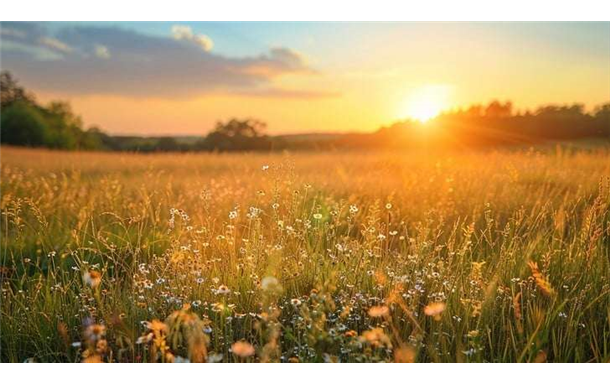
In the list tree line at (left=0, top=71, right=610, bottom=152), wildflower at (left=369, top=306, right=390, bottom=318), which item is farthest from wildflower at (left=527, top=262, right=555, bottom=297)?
tree line at (left=0, top=71, right=610, bottom=152)

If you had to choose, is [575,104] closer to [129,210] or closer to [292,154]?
[292,154]

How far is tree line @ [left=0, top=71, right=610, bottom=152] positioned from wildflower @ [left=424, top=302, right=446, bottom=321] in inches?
58.4

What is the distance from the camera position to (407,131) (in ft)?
14.4

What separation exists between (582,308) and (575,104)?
1444 millimetres

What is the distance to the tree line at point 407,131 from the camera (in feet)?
13.9

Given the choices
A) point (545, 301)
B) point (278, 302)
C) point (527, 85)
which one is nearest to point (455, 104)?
point (527, 85)

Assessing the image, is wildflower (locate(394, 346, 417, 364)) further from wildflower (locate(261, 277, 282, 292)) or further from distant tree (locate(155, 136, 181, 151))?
distant tree (locate(155, 136, 181, 151))

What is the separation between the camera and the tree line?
13.9 ft

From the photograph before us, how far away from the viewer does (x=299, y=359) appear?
306 cm

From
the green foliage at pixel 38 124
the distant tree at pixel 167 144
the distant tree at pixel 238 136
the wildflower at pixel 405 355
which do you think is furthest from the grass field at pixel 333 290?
the green foliage at pixel 38 124

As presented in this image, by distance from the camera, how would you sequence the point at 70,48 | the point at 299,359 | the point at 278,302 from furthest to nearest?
the point at 70,48
the point at 278,302
the point at 299,359

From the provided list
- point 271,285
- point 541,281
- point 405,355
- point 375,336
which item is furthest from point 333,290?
point 541,281

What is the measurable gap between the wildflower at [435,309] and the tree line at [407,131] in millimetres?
1484

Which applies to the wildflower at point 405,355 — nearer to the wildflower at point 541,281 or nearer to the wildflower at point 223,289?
the wildflower at point 541,281
